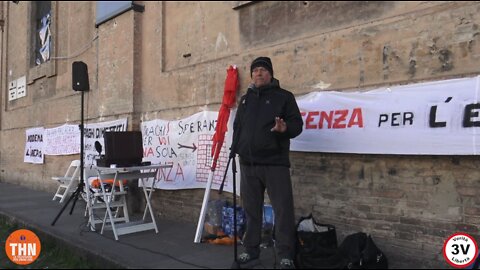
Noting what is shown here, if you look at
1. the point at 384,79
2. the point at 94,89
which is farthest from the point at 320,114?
the point at 94,89

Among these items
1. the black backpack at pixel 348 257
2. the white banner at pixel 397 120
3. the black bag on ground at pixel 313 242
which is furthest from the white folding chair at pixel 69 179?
the black backpack at pixel 348 257

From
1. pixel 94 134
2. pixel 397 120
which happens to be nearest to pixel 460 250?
pixel 397 120

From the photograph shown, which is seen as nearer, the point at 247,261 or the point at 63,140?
the point at 247,261

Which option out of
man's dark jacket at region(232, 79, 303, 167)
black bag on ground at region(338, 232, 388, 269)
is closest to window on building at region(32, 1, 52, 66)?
man's dark jacket at region(232, 79, 303, 167)

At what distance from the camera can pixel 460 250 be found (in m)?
4.43

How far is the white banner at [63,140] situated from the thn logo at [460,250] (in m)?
8.01

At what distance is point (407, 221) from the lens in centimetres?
484

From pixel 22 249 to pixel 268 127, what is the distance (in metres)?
3.17

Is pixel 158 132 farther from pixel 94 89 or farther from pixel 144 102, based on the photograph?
pixel 94 89

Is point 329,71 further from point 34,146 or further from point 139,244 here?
point 34,146

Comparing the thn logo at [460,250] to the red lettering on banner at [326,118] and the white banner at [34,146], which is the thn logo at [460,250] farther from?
the white banner at [34,146]

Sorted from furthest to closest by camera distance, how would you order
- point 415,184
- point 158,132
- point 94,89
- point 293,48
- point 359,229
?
point 94,89
point 158,132
point 293,48
point 359,229
point 415,184

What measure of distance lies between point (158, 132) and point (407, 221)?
4.45 metres

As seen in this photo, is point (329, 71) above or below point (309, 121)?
above
